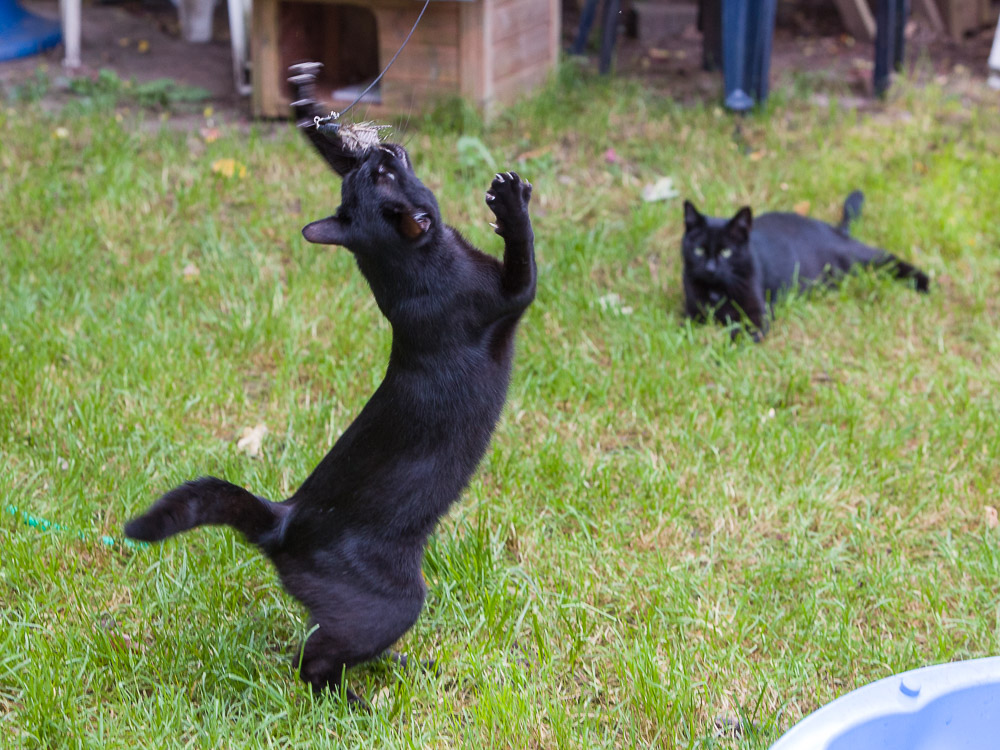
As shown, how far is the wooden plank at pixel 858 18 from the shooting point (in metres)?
7.32

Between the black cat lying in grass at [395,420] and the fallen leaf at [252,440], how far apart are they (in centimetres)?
85

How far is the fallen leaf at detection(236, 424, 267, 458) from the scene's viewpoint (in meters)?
2.99

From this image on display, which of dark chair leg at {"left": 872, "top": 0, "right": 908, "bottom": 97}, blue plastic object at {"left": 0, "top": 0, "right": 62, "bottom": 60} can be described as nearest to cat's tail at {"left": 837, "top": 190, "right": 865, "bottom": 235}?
dark chair leg at {"left": 872, "top": 0, "right": 908, "bottom": 97}

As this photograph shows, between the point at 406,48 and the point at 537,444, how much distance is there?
2.80 meters

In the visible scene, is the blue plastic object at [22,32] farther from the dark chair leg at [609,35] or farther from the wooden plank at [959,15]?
the wooden plank at [959,15]

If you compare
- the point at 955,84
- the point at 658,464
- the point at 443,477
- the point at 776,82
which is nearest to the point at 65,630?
the point at 443,477

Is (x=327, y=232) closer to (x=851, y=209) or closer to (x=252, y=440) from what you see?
(x=252, y=440)

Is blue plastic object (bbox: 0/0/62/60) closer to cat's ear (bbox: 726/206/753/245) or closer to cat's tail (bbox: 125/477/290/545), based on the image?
cat's ear (bbox: 726/206/753/245)

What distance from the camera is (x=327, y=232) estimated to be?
192cm

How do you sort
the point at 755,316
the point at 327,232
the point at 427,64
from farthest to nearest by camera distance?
the point at 427,64, the point at 755,316, the point at 327,232

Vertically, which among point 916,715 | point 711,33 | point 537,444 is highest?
point 711,33

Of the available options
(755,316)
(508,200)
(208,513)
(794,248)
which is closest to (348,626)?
(208,513)

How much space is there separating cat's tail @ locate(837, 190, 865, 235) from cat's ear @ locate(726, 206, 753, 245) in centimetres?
83

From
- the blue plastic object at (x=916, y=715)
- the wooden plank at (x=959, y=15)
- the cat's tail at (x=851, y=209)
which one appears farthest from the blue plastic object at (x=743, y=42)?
the blue plastic object at (x=916, y=715)
